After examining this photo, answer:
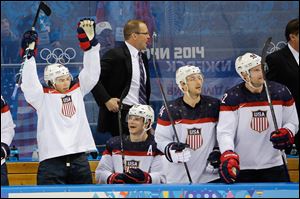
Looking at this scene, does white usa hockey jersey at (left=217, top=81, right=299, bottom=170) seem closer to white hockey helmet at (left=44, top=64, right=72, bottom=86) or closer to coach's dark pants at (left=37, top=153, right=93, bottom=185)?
coach's dark pants at (left=37, top=153, right=93, bottom=185)

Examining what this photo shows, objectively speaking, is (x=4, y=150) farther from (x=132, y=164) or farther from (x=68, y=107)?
(x=132, y=164)

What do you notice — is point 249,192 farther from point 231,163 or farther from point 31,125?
point 31,125

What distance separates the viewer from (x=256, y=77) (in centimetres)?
457

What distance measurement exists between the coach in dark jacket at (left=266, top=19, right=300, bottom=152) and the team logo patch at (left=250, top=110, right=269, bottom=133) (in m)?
0.48

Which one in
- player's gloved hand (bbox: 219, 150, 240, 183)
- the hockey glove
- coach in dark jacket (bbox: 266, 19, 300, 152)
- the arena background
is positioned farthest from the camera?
the arena background

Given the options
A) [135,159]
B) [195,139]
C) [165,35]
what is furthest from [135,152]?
[165,35]

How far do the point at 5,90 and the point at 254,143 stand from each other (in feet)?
8.83

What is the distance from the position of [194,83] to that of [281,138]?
0.63 meters

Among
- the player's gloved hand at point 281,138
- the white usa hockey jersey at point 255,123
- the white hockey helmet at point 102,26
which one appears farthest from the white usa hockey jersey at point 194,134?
the white hockey helmet at point 102,26

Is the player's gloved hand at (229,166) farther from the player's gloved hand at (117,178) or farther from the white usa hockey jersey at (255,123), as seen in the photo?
the player's gloved hand at (117,178)

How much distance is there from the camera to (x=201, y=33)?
663 centimetres

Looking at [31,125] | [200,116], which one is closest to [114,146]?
[200,116]

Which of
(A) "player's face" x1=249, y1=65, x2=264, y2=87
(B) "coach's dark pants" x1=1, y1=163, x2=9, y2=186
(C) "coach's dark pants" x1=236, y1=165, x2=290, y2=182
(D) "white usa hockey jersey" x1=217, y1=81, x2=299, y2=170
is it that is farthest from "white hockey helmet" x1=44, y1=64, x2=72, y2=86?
(C) "coach's dark pants" x1=236, y1=165, x2=290, y2=182

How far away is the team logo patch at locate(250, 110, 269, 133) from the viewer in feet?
14.9
